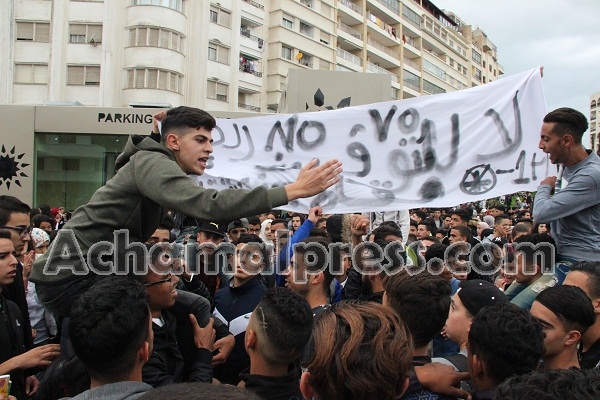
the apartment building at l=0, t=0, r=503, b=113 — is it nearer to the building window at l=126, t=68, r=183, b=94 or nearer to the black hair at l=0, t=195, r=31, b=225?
the building window at l=126, t=68, r=183, b=94

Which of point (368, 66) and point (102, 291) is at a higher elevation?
point (368, 66)

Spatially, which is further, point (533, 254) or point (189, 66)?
point (189, 66)

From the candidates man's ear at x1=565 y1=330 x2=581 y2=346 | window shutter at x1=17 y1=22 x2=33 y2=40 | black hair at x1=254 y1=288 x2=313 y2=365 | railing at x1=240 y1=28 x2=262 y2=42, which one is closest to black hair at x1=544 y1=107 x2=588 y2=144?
man's ear at x1=565 y1=330 x2=581 y2=346

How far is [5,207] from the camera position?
14.7 ft

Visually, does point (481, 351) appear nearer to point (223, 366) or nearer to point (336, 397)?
point (336, 397)

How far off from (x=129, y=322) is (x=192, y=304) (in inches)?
36.5

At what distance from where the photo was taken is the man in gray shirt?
307cm

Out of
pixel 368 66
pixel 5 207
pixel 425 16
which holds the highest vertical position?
pixel 425 16

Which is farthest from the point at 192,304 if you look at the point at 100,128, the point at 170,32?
the point at 170,32

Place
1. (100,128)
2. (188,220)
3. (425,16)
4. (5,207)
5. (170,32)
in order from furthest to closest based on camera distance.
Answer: (425,16), (170,32), (100,128), (188,220), (5,207)

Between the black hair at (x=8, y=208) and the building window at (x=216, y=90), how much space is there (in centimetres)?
2655

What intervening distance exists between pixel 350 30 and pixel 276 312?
1627 inches

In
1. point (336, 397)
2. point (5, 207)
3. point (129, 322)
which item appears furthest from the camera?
point (5, 207)

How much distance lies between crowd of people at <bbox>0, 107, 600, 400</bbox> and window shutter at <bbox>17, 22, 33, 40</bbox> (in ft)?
92.1
